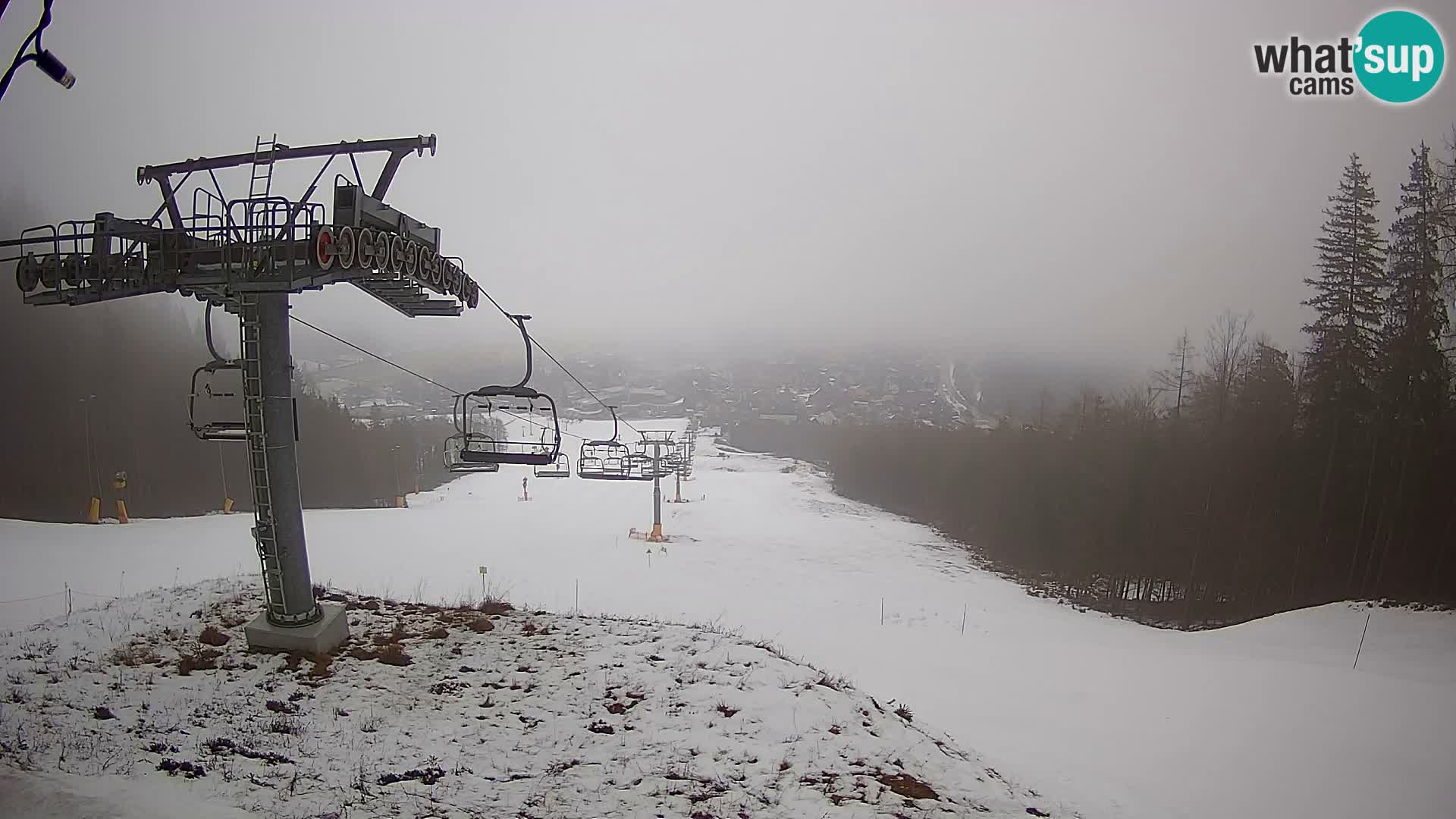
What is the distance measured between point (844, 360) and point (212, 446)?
68419mm

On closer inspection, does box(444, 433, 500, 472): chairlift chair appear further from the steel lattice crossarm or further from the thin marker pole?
the thin marker pole

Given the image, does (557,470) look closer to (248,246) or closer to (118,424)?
(118,424)

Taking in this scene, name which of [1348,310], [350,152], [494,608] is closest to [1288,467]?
[1348,310]

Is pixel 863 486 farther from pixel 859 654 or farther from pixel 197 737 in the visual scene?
pixel 197 737

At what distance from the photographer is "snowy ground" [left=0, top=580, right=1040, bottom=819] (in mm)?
4820

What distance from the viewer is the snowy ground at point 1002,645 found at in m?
8.76

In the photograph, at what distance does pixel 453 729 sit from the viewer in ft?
20.3

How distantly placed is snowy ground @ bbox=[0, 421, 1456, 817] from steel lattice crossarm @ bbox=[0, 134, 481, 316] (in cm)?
533

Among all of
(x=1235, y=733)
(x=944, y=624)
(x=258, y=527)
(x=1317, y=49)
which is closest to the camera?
(x=258, y=527)

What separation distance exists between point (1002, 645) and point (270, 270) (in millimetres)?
15572

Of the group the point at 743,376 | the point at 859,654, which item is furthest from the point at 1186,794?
the point at 743,376

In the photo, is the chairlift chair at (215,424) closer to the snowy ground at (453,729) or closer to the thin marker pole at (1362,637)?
the snowy ground at (453,729)

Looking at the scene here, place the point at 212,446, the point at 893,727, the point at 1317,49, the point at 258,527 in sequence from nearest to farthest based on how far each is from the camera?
the point at 893,727 → the point at 258,527 → the point at 1317,49 → the point at 212,446

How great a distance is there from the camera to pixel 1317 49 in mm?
10805
